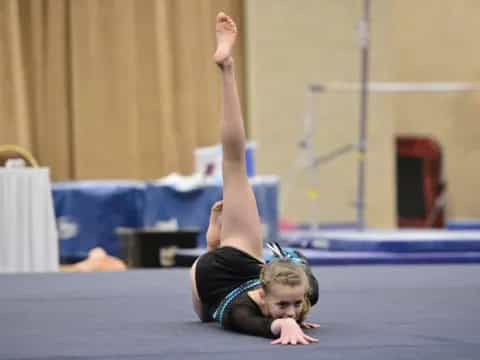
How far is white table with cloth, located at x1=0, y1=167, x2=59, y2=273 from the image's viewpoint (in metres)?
5.73

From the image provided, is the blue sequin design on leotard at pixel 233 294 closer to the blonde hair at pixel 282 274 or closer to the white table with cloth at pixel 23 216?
the blonde hair at pixel 282 274

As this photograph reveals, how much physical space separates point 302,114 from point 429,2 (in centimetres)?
258

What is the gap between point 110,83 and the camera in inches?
389

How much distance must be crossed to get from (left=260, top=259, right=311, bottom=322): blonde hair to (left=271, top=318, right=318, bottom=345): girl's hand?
95 millimetres

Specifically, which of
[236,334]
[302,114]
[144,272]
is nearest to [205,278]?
[236,334]

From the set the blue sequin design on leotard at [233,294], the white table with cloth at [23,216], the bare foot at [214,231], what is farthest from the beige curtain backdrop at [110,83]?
the blue sequin design on leotard at [233,294]

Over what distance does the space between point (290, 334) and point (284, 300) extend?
0.35 ft

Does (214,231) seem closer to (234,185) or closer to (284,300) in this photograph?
(234,185)

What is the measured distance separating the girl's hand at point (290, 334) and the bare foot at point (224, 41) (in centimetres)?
90

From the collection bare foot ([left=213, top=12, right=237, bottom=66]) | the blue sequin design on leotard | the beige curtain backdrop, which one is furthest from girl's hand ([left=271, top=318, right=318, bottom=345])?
the beige curtain backdrop

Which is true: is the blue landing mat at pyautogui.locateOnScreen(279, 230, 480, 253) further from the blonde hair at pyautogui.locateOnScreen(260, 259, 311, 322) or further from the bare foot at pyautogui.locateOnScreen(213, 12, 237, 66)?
the blonde hair at pyautogui.locateOnScreen(260, 259, 311, 322)

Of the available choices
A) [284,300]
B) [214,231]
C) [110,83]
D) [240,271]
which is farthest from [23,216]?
[110,83]

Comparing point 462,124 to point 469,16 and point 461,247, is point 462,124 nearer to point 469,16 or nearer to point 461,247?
point 469,16

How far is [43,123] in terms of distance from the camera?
9742 mm
